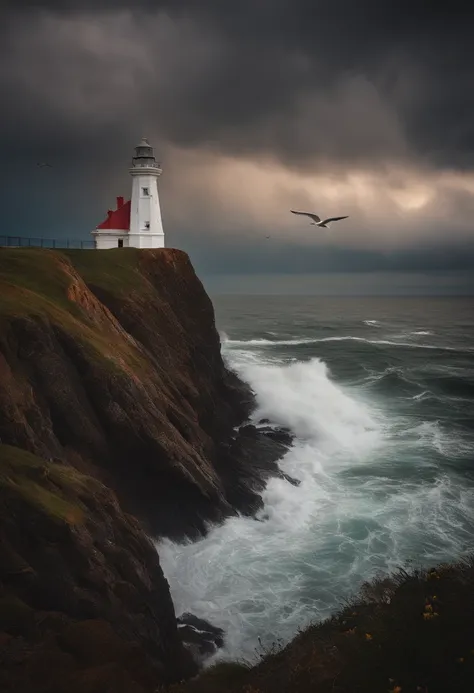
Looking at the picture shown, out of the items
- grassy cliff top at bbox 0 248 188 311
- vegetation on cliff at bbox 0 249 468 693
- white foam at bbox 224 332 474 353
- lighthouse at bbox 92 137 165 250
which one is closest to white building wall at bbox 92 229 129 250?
lighthouse at bbox 92 137 165 250

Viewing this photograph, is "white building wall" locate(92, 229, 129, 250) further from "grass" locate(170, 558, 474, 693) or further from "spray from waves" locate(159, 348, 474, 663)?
"grass" locate(170, 558, 474, 693)

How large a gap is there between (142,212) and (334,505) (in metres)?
28.1

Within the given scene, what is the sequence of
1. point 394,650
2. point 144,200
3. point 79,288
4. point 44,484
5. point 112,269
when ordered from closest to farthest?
point 394,650
point 44,484
point 79,288
point 112,269
point 144,200

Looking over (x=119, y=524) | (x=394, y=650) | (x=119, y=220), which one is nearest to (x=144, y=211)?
(x=119, y=220)

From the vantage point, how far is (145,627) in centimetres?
1252

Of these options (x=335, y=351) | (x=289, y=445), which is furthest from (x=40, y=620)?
(x=335, y=351)

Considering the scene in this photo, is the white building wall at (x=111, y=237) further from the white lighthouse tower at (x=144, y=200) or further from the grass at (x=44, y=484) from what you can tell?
the grass at (x=44, y=484)

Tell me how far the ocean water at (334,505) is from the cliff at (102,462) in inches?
67.0

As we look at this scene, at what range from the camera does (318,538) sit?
2134cm

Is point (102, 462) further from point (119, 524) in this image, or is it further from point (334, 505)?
point (334, 505)

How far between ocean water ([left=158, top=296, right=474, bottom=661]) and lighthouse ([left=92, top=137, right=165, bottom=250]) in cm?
1331

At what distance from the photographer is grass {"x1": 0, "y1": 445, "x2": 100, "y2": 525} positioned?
12094 mm

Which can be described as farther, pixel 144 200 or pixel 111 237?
pixel 111 237

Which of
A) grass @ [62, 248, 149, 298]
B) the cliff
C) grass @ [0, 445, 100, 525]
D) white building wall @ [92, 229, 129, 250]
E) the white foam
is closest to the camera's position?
the cliff
